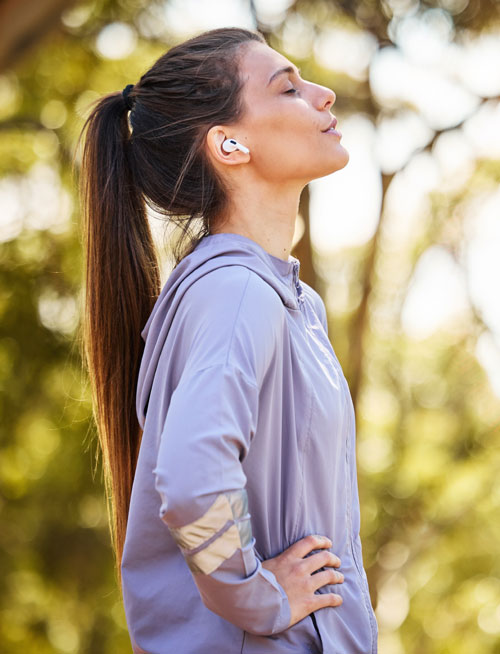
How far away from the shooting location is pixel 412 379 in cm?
973

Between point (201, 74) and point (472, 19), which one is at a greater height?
point (201, 74)

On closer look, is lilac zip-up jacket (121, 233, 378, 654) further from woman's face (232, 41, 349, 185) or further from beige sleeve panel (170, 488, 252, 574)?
woman's face (232, 41, 349, 185)

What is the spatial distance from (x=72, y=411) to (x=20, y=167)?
7.41 ft

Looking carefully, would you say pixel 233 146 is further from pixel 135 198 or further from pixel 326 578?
pixel 326 578

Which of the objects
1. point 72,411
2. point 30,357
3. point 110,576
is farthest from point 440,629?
point 30,357

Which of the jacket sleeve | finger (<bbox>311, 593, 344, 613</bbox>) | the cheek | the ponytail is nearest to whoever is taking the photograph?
the jacket sleeve

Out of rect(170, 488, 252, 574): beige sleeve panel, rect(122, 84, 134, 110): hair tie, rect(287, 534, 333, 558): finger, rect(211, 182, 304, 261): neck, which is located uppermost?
rect(122, 84, 134, 110): hair tie

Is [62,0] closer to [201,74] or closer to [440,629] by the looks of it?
[201,74]

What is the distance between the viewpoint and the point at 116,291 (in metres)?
1.79

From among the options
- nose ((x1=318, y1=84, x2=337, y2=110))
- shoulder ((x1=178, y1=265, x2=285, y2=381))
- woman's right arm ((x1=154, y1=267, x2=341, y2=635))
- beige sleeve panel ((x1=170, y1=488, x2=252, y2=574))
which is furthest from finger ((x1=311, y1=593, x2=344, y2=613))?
nose ((x1=318, y1=84, x2=337, y2=110))

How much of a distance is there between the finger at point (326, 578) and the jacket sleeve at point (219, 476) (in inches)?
3.2

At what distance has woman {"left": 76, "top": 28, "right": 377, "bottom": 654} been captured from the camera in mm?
1241

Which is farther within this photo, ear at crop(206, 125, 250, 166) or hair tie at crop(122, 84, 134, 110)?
hair tie at crop(122, 84, 134, 110)

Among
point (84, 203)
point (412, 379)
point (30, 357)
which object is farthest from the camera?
point (412, 379)
